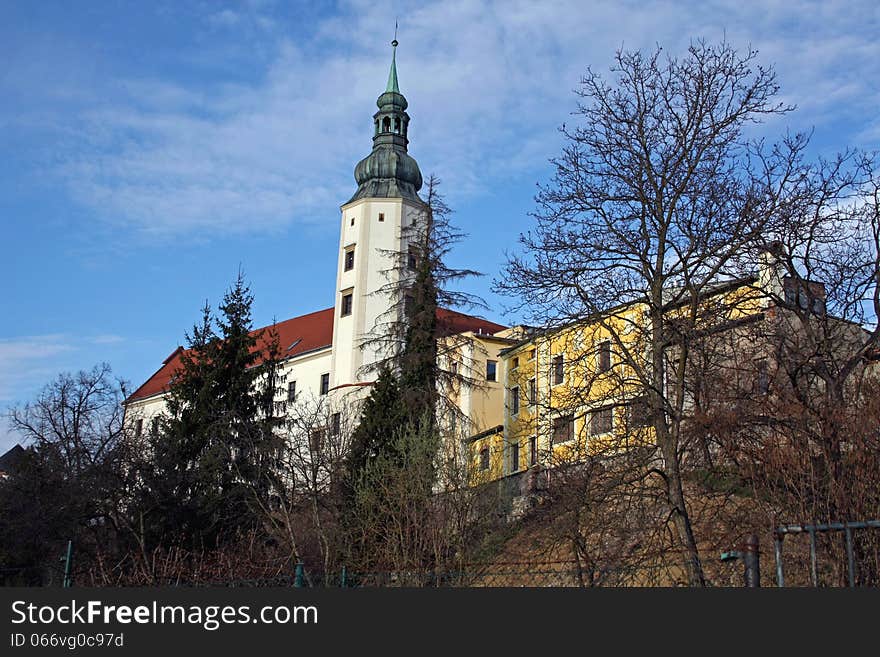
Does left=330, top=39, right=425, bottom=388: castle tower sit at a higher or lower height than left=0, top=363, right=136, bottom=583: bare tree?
higher

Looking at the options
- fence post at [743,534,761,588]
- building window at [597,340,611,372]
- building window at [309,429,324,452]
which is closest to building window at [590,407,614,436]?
building window at [597,340,611,372]

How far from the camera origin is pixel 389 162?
198ft

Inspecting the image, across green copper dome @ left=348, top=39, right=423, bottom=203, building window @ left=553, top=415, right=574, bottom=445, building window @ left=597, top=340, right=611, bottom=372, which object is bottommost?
building window @ left=553, top=415, right=574, bottom=445

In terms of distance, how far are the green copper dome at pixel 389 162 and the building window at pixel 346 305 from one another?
610cm

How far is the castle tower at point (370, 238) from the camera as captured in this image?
56594mm

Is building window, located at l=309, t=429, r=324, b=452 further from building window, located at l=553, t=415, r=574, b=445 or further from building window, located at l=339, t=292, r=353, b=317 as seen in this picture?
building window, located at l=339, t=292, r=353, b=317

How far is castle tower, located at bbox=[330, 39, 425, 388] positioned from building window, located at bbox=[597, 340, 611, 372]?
35877 millimetres

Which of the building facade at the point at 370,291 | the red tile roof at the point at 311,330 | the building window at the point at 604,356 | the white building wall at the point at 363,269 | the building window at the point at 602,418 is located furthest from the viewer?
the red tile roof at the point at 311,330

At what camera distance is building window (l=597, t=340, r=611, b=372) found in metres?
17.2

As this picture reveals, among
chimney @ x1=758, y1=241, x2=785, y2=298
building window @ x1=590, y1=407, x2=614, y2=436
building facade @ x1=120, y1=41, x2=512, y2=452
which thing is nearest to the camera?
chimney @ x1=758, y1=241, x2=785, y2=298

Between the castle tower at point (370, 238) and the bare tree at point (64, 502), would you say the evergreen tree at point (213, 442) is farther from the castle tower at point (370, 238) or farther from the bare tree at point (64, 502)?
the castle tower at point (370, 238)

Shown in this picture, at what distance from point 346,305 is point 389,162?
944cm

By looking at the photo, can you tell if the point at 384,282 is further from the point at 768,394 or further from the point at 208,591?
the point at 208,591

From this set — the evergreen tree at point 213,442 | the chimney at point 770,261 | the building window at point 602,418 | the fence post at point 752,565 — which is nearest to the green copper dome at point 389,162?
the evergreen tree at point 213,442
